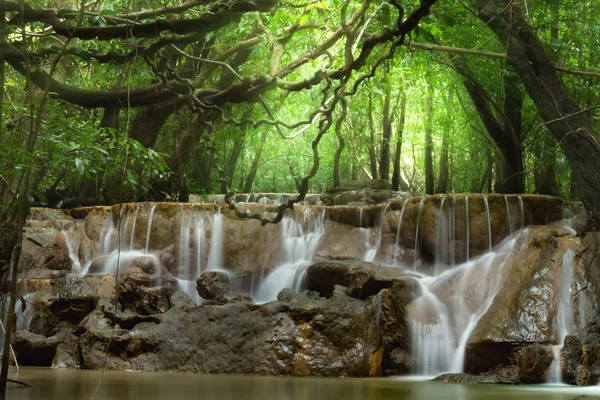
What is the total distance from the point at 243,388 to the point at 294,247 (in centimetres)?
735

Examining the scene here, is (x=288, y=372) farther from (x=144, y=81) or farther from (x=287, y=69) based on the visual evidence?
(x=144, y=81)

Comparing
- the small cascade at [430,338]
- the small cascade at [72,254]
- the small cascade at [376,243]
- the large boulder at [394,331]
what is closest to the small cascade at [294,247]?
the small cascade at [376,243]

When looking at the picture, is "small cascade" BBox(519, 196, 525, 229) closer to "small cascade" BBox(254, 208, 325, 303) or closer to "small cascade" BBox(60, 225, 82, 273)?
"small cascade" BBox(254, 208, 325, 303)

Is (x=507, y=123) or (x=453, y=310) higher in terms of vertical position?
(x=507, y=123)

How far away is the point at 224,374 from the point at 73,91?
4885mm

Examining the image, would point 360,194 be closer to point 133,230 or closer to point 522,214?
point 522,214

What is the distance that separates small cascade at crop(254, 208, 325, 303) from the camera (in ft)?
41.5

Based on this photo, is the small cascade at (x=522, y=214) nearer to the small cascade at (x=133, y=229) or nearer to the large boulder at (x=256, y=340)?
the large boulder at (x=256, y=340)

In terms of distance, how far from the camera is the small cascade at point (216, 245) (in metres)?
13.8

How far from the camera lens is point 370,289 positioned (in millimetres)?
10328

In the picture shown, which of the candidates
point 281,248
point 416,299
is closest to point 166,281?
point 281,248

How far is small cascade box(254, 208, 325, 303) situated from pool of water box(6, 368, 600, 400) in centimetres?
435

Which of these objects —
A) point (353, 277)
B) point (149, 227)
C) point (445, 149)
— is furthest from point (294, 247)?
point (445, 149)

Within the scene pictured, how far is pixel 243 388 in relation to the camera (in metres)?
6.61
